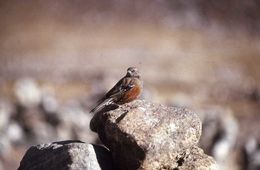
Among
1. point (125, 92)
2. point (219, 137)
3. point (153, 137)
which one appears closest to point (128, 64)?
point (219, 137)

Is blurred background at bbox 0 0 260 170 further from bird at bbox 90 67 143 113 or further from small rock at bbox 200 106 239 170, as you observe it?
bird at bbox 90 67 143 113

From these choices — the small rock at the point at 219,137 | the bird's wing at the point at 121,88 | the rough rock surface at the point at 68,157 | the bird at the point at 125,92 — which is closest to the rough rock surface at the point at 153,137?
the rough rock surface at the point at 68,157

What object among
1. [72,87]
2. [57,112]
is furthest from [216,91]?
[57,112]

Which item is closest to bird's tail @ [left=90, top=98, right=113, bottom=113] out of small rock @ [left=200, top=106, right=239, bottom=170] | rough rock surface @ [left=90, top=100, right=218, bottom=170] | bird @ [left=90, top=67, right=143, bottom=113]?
bird @ [left=90, top=67, right=143, bottom=113]

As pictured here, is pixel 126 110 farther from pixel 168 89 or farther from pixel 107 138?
pixel 168 89

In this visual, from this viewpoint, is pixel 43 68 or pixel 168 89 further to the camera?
pixel 43 68

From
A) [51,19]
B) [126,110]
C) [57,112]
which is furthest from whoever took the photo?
[51,19]

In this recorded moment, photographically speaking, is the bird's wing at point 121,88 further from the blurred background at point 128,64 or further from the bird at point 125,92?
the blurred background at point 128,64
